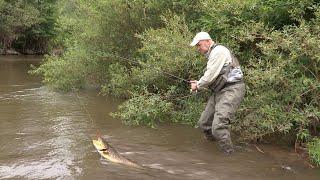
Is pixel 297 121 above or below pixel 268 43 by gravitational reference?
below

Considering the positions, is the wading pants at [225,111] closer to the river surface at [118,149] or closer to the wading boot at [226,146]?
the wading boot at [226,146]

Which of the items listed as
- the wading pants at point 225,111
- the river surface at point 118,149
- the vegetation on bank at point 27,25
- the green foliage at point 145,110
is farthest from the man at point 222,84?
the vegetation on bank at point 27,25

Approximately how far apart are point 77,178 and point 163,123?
4010 mm

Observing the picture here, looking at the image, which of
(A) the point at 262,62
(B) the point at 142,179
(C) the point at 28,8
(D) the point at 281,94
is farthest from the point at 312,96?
(C) the point at 28,8

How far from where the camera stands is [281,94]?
26.7ft

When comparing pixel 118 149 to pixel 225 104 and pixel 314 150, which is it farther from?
pixel 314 150

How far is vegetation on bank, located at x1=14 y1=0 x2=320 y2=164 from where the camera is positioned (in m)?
7.91

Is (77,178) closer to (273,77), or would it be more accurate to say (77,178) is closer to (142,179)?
(142,179)

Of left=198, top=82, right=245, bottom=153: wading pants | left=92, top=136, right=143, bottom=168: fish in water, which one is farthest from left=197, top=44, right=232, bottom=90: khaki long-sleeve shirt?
left=92, top=136, right=143, bottom=168: fish in water

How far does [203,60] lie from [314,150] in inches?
130

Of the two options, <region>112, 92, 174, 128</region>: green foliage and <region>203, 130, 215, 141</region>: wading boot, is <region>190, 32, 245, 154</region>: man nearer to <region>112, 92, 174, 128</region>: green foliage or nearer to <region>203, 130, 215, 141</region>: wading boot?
<region>203, 130, 215, 141</region>: wading boot

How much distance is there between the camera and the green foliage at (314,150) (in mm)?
7223

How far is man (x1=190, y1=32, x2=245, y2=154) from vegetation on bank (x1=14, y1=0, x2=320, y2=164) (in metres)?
0.45

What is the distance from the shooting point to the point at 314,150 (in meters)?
7.42
